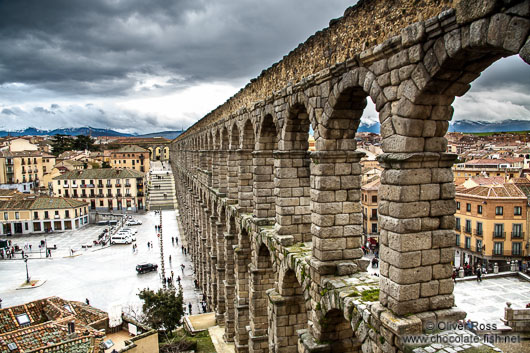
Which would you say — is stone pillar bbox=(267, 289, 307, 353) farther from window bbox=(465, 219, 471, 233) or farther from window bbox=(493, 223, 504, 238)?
window bbox=(465, 219, 471, 233)

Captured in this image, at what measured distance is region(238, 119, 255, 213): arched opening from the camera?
18.1 meters

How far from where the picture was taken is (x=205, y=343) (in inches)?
894

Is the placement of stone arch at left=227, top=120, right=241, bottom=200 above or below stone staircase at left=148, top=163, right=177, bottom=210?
above

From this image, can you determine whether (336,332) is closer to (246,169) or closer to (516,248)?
(246,169)

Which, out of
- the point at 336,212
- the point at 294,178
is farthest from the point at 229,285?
the point at 336,212

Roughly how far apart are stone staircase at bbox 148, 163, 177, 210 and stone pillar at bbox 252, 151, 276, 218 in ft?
202

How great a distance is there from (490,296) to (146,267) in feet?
95.0

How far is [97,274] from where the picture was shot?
129ft

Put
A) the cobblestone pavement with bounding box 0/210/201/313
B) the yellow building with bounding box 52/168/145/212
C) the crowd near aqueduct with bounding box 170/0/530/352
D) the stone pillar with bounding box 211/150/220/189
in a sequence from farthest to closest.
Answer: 1. the yellow building with bounding box 52/168/145/212
2. the cobblestone pavement with bounding box 0/210/201/313
3. the stone pillar with bounding box 211/150/220/189
4. the crowd near aqueduct with bounding box 170/0/530/352

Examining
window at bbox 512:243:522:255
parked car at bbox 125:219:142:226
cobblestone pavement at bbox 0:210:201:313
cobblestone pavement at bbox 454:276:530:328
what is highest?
window at bbox 512:243:522:255

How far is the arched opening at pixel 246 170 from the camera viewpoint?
1809 cm

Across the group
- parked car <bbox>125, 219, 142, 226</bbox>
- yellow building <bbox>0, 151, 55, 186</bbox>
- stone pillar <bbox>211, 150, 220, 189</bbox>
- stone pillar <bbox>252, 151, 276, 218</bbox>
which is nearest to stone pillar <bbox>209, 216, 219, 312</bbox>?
stone pillar <bbox>211, 150, 220, 189</bbox>

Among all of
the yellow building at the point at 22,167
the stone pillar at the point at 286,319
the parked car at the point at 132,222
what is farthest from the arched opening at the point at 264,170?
the yellow building at the point at 22,167

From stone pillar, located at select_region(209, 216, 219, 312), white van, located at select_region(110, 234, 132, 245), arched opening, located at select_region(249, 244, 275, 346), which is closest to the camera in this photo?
arched opening, located at select_region(249, 244, 275, 346)
